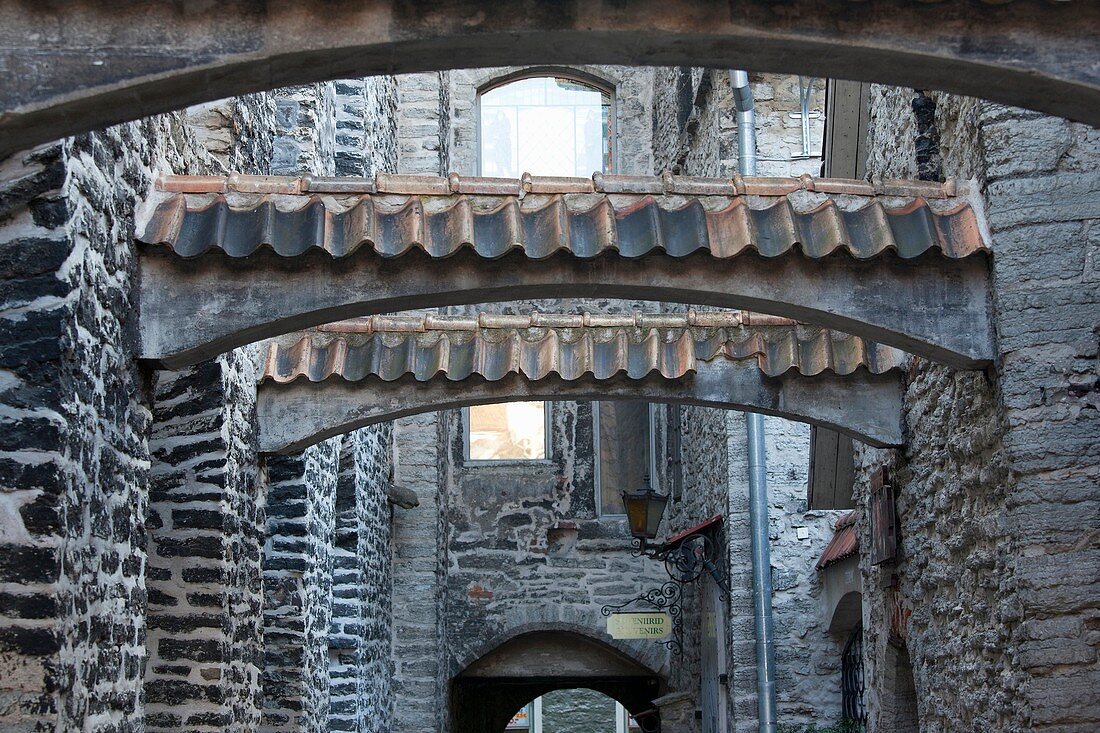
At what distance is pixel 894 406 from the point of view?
19.4 ft

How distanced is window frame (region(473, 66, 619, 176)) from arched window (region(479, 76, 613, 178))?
0.07ft

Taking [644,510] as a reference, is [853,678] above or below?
below

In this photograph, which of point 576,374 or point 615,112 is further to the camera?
point 615,112

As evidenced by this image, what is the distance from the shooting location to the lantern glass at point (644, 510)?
922 centimetres

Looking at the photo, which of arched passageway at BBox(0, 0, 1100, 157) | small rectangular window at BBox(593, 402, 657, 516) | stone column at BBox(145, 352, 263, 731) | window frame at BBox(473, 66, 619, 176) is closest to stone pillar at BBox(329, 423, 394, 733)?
small rectangular window at BBox(593, 402, 657, 516)

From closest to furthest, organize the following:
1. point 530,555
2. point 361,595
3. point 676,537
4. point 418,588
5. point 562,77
Result: point 361,595 < point 676,537 < point 418,588 < point 530,555 < point 562,77

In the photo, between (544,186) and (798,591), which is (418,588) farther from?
(544,186)

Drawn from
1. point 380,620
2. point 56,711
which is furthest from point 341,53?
point 380,620

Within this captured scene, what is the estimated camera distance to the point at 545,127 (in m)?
13.1

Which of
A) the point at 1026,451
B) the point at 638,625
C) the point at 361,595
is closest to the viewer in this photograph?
the point at 1026,451

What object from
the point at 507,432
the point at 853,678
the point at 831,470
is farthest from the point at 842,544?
the point at 507,432

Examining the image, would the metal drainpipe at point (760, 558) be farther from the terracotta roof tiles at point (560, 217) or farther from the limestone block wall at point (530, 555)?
the terracotta roof tiles at point (560, 217)

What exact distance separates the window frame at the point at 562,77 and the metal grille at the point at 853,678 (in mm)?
5860

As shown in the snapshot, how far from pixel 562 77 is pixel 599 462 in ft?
12.9
